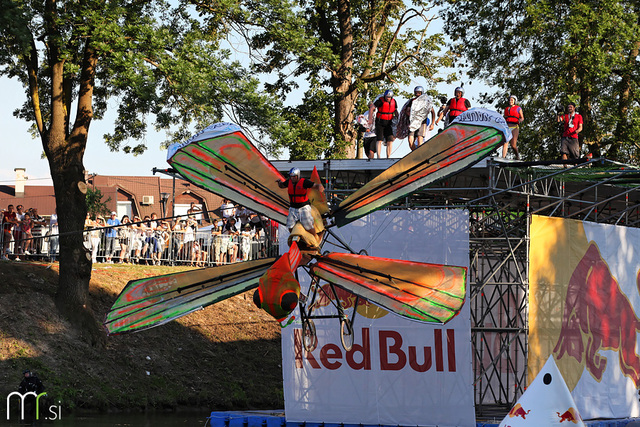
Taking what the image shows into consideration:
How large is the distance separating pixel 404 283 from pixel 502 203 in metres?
13.1

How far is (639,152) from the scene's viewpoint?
31875 mm

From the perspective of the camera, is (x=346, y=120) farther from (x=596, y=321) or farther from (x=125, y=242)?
(x=596, y=321)

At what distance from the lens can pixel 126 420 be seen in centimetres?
2236

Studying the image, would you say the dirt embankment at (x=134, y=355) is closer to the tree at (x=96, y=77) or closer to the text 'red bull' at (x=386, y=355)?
the tree at (x=96, y=77)

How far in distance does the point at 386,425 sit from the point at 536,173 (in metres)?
6.85

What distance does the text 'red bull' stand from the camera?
18.9 metres

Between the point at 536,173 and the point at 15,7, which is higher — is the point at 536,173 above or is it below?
below

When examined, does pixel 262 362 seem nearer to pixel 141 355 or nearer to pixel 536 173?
pixel 141 355

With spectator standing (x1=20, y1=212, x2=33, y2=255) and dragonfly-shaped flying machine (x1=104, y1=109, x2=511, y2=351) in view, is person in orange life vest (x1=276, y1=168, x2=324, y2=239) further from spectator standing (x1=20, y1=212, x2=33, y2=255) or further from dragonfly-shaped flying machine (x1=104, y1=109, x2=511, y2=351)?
spectator standing (x1=20, y1=212, x2=33, y2=255)

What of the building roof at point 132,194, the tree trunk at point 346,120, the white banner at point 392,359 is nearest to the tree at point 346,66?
the tree trunk at point 346,120

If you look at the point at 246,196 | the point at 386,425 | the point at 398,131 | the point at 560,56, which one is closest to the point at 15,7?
the point at 398,131

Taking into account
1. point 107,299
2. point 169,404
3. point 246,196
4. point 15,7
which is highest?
point 15,7

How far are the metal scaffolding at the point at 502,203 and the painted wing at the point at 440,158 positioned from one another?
5.78 m

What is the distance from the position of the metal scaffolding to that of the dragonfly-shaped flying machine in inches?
230
